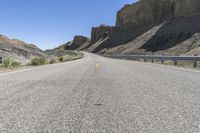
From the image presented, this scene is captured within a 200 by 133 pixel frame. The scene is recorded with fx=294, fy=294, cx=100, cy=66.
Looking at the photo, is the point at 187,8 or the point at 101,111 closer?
the point at 101,111

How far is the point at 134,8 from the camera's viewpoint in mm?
116375

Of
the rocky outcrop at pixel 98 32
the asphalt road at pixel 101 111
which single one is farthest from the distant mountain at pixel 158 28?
the asphalt road at pixel 101 111

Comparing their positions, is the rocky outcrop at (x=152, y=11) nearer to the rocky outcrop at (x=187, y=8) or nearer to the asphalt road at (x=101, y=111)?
the rocky outcrop at (x=187, y=8)

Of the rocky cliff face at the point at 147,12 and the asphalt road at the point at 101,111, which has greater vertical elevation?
the rocky cliff face at the point at 147,12

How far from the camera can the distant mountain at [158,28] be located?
5955cm

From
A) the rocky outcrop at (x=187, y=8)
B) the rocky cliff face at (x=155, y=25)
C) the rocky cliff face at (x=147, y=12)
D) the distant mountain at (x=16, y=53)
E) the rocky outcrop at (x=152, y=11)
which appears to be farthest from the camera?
the rocky cliff face at (x=147, y=12)

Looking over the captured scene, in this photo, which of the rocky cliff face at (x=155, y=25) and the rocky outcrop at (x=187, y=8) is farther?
the rocky outcrop at (x=187, y=8)

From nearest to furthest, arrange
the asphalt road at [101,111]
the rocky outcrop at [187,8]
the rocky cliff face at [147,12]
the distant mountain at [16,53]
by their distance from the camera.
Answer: the asphalt road at [101,111] < the distant mountain at [16,53] < the rocky outcrop at [187,8] < the rocky cliff face at [147,12]

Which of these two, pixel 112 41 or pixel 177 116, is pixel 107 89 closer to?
pixel 177 116

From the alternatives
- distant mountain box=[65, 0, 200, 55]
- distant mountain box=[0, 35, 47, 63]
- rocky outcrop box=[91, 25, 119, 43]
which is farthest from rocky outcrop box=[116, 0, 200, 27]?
rocky outcrop box=[91, 25, 119, 43]

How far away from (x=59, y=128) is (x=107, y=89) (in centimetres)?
440

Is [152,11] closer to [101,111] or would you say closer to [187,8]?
[187,8]

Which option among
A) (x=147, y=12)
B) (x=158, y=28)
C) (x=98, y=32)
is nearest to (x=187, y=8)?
(x=158, y=28)

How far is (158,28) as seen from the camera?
8306cm
